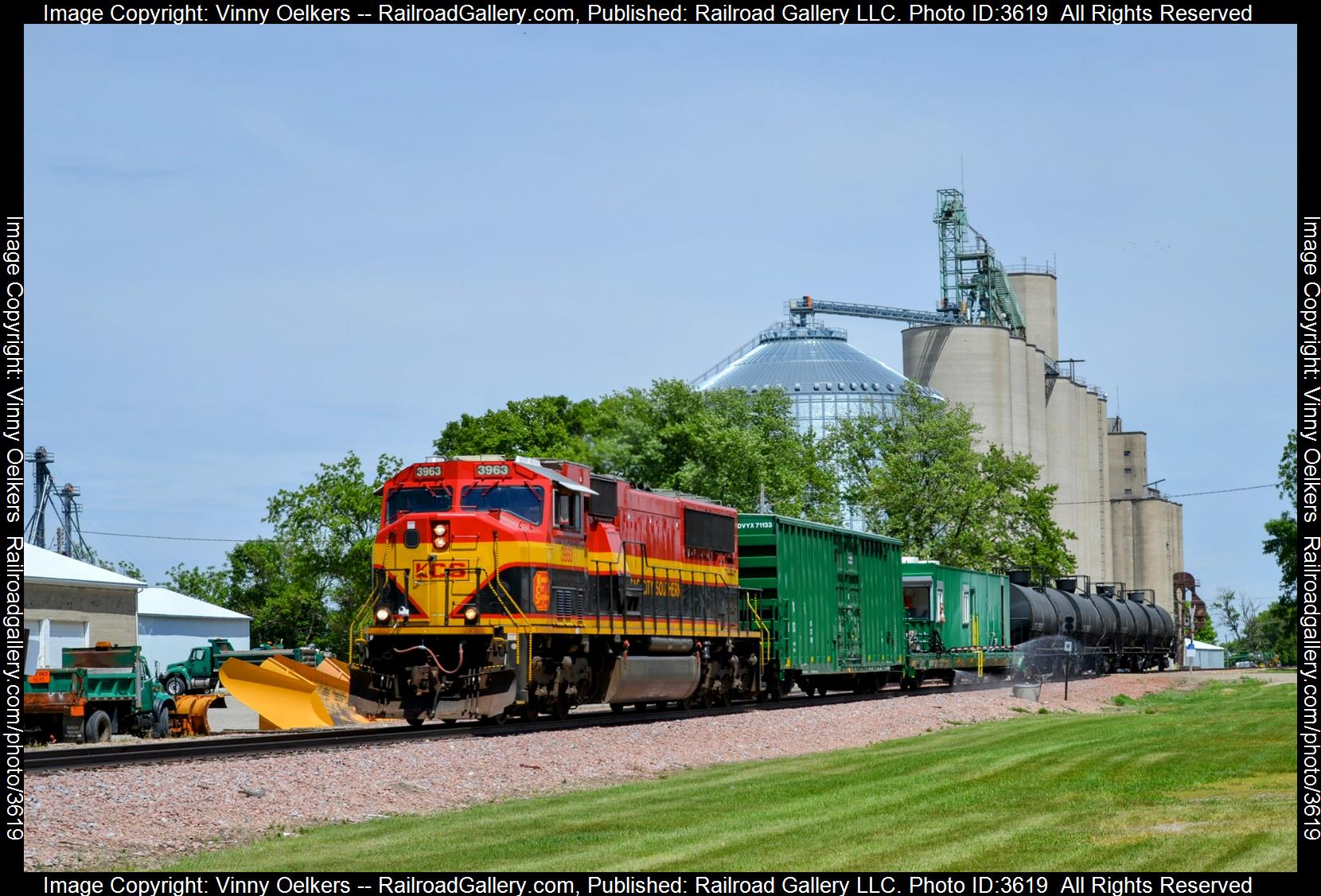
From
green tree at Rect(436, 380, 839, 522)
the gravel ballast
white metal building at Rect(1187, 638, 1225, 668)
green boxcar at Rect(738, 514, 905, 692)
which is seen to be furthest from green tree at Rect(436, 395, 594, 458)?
white metal building at Rect(1187, 638, 1225, 668)

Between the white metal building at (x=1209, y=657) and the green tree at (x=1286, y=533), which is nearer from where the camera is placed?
the green tree at (x=1286, y=533)

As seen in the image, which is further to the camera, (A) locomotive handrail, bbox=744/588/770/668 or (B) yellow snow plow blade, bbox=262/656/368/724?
(A) locomotive handrail, bbox=744/588/770/668

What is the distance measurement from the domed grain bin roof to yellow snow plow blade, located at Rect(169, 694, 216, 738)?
398 feet

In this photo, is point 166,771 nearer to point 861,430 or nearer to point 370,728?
point 370,728

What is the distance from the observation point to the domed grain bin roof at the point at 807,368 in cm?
15675

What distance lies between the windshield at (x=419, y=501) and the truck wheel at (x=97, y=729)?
23.8 ft

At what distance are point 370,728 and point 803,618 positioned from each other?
1306cm

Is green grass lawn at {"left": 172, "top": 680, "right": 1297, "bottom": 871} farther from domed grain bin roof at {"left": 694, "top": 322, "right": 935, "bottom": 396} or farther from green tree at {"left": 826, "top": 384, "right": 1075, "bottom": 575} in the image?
domed grain bin roof at {"left": 694, "top": 322, "right": 935, "bottom": 396}

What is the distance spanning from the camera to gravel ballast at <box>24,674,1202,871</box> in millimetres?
14008

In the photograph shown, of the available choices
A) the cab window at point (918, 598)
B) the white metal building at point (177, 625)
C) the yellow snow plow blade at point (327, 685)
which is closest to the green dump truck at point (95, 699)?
the yellow snow plow blade at point (327, 685)

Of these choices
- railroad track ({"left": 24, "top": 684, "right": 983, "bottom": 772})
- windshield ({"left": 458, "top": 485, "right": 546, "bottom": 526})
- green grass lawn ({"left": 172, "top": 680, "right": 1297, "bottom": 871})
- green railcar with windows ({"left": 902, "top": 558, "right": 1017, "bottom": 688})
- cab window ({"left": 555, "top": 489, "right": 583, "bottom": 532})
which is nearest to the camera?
green grass lawn ({"left": 172, "top": 680, "right": 1297, "bottom": 871})

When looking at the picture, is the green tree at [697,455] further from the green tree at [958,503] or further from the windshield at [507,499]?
the windshield at [507,499]
